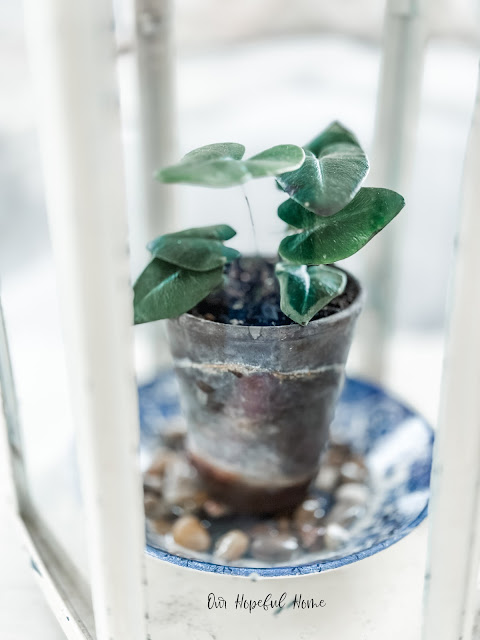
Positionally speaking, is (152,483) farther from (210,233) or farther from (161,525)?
(210,233)

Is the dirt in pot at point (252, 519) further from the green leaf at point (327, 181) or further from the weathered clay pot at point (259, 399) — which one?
the green leaf at point (327, 181)

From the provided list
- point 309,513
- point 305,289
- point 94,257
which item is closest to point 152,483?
point 309,513

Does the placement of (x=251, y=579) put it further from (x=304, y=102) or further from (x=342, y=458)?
(x=304, y=102)

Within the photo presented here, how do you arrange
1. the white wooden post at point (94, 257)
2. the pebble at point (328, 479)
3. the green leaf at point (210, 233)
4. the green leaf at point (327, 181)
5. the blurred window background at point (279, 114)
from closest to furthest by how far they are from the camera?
the white wooden post at point (94, 257)
the green leaf at point (327, 181)
the green leaf at point (210, 233)
the pebble at point (328, 479)
the blurred window background at point (279, 114)

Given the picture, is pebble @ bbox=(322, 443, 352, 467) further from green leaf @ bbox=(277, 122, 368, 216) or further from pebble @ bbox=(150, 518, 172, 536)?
green leaf @ bbox=(277, 122, 368, 216)

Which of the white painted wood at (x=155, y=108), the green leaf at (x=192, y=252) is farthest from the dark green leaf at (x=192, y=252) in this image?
the white painted wood at (x=155, y=108)

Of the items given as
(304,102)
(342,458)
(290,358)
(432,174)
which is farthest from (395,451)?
(304,102)

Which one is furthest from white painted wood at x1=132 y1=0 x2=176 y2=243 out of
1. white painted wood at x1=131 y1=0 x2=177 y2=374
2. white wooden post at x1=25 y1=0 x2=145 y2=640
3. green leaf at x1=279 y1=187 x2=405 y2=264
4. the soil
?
white wooden post at x1=25 y1=0 x2=145 y2=640
